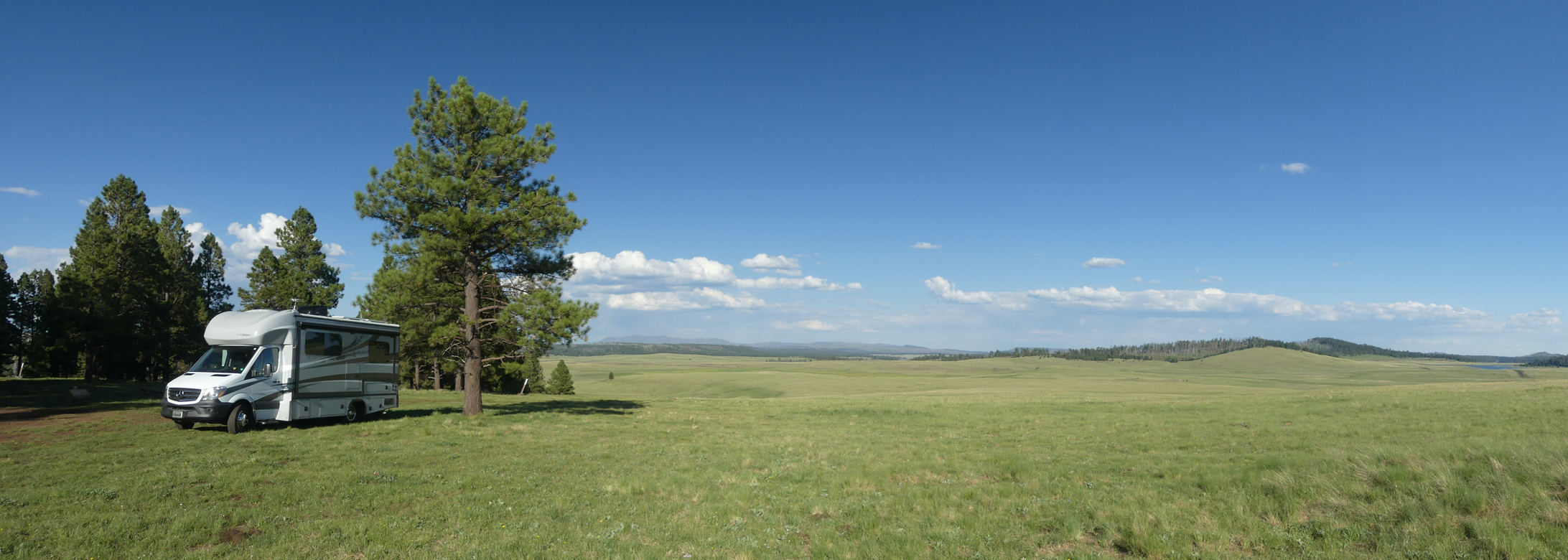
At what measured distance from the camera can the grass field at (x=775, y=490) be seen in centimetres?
771

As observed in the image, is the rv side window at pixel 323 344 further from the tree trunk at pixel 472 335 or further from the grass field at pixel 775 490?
the tree trunk at pixel 472 335

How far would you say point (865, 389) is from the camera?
234ft

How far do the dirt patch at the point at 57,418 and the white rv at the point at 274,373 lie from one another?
9.26 feet

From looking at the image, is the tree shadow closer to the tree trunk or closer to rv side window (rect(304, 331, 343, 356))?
the tree trunk

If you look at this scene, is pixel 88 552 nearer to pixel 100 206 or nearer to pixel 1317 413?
pixel 1317 413

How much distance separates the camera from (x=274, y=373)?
18.3 m

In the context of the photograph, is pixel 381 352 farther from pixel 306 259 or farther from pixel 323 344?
pixel 306 259

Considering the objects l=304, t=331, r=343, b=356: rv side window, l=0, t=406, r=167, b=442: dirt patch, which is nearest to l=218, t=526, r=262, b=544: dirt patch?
l=304, t=331, r=343, b=356: rv side window

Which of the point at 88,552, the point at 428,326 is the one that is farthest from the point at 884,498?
the point at 428,326

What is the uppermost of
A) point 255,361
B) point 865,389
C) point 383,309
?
point 383,309

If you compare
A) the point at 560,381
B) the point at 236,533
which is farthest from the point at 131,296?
the point at 236,533

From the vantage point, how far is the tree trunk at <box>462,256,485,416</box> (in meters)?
23.0

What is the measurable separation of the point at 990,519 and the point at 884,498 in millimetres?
2108

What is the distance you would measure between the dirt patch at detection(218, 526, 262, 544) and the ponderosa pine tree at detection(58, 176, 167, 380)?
48.1 metres
